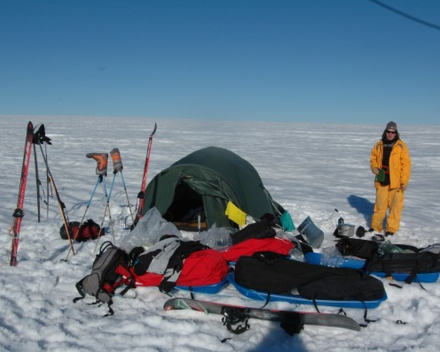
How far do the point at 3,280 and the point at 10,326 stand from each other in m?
0.98

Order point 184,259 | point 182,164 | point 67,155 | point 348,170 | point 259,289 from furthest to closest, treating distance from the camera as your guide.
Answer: point 67,155 < point 348,170 < point 182,164 < point 184,259 < point 259,289

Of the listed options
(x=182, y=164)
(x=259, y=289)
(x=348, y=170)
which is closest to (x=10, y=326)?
(x=259, y=289)

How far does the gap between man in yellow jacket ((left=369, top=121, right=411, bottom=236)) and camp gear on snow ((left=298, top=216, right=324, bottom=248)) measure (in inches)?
51.9

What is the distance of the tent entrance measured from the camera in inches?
268

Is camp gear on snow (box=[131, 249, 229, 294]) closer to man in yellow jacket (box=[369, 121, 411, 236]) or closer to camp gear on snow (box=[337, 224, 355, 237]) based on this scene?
camp gear on snow (box=[337, 224, 355, 237])

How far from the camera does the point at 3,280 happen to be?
420cm

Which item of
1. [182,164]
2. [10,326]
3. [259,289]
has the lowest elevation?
[10,326]

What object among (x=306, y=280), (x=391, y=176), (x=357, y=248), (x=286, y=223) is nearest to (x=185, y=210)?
(x=286, y=223)

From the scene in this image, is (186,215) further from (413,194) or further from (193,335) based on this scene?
(413,194)

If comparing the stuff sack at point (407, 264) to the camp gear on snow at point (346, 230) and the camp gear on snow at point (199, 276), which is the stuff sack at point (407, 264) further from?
the camp gear on snow at point (199, 276)

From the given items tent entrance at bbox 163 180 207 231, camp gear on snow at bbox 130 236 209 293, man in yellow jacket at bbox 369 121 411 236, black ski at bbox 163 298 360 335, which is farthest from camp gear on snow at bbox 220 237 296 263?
man in yellow jacket at bbox 369 121 411 236

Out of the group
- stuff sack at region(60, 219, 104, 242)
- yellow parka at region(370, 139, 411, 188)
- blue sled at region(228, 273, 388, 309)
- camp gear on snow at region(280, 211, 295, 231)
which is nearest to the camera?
blue sled at region(228, 273, 388, 309)

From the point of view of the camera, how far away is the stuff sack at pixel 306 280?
3848mm

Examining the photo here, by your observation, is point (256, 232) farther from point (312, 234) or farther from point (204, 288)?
point (204, 288)
